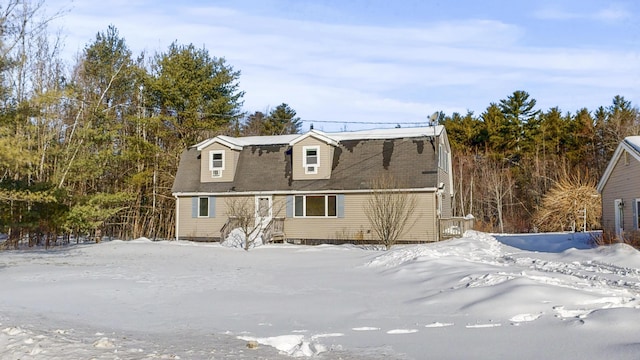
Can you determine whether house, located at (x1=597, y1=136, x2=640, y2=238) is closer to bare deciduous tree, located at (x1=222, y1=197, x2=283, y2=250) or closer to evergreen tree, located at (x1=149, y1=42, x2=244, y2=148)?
bare deciduous tree, located at (x1=222, y1=197, x2=283, y2=250)

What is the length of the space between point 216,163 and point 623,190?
727 inches

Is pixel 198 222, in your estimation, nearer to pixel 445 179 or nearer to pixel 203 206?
pixel 203 206

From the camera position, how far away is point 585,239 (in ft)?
71.8

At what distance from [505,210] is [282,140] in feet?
71.3

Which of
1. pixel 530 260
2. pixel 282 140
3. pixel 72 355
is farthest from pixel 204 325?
pixel 282 140

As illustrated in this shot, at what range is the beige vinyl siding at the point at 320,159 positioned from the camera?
86.6 ft

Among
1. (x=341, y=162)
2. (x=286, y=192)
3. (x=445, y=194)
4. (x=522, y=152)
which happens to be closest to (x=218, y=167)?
(x=286, y=192)

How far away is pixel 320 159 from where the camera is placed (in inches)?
1040

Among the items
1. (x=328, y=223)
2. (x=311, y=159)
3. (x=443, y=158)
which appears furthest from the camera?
(x=443, y=158)

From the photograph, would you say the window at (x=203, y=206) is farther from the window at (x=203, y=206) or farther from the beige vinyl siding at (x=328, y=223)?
the beige vinyl siding at (x=328, y=223)

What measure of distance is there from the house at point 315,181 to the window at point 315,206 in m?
0.05

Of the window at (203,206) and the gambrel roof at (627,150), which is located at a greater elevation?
the gambrel roof at (627,150)

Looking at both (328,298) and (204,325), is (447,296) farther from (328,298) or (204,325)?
(204,325)

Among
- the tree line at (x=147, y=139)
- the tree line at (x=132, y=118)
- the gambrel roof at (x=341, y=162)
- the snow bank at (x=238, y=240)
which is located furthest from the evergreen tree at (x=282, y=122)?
the snow bank at (x=238, y=240)
